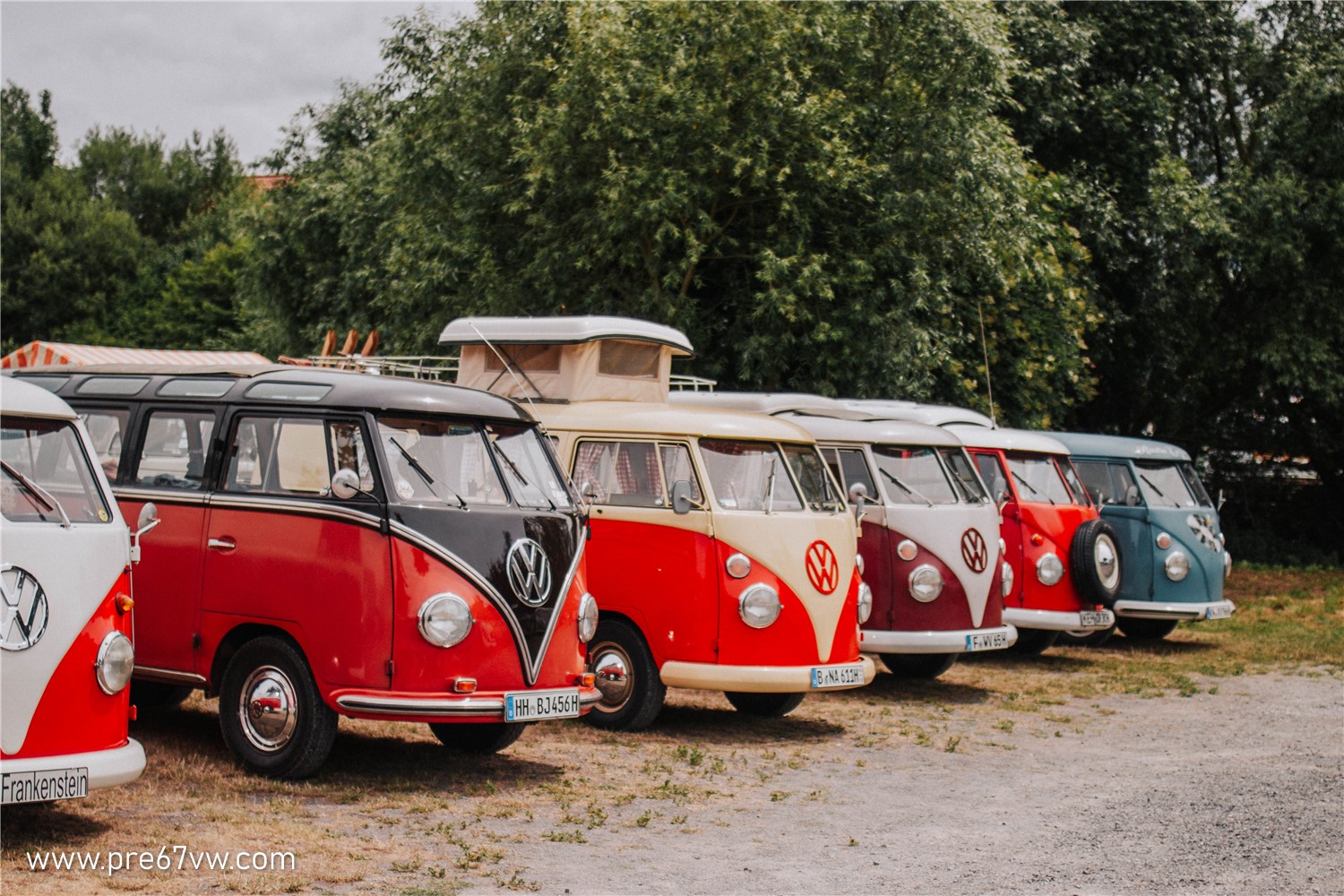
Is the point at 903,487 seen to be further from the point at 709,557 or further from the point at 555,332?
the point at 555,332

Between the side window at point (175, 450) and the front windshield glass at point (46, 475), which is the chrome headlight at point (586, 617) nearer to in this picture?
the side window at point (175, 450)

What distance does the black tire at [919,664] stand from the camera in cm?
1391

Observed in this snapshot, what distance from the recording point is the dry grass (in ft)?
22.0

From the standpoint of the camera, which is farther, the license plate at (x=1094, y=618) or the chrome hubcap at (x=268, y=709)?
the license plate at (x=1094, y=618)

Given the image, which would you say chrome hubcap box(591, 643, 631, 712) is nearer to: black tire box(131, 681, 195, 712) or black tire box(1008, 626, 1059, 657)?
black tire box(131, 681, 195, 712)

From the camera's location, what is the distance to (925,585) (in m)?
12.8

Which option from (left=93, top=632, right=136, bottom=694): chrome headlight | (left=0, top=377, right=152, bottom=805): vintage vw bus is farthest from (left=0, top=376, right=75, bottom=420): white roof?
(left=93, top=632, right=136, bottom=694): chrome headlight

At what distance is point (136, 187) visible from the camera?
64.4m

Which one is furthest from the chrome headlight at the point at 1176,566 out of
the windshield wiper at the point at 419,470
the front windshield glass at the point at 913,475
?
the windshield wiper at the point at 419,470

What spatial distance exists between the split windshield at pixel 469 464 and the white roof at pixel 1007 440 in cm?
698

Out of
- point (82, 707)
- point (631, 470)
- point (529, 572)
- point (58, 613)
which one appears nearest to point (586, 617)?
point (529, 572)

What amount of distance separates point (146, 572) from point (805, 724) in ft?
17.1

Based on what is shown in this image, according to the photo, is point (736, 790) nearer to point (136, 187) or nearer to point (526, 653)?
point (526, 653)

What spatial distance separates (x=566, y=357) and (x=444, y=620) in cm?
509
